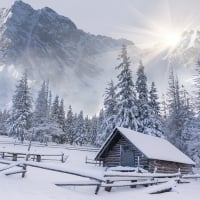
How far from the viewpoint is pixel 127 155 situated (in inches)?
1238

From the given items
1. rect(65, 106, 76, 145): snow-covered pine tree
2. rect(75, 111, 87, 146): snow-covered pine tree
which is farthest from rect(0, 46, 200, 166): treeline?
rect(75, 111, 87, 146): snow-covered pine tree

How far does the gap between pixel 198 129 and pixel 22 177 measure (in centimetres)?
3004

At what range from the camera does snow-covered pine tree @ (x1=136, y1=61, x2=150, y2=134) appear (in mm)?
46281

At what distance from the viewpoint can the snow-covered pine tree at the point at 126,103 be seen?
44.1 metres

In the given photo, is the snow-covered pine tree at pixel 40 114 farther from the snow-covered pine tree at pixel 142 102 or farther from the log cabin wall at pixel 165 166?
the log cabin wall at pixel 165 166

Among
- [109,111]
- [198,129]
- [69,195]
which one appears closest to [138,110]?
[109,111]

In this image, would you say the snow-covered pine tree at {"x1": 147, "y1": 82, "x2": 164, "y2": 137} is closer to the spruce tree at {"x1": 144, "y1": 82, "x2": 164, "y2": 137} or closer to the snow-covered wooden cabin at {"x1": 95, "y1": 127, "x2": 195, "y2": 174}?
the spruce tree at {"x1": 144, "y1": 82, "x2": 164, "y2": 137}

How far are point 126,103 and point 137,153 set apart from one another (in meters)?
15.2

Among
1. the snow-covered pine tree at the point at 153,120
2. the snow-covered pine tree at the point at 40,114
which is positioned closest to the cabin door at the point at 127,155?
the snow-covered pine tree at the point at 153,120

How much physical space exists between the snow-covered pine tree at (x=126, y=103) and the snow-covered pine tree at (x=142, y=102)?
1.73 meters

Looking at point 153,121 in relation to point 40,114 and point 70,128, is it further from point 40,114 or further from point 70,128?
point 70,128

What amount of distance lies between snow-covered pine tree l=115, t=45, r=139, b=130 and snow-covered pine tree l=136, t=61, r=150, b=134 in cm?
173

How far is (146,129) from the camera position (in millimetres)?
45406

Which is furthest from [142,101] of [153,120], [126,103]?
[126,103]
